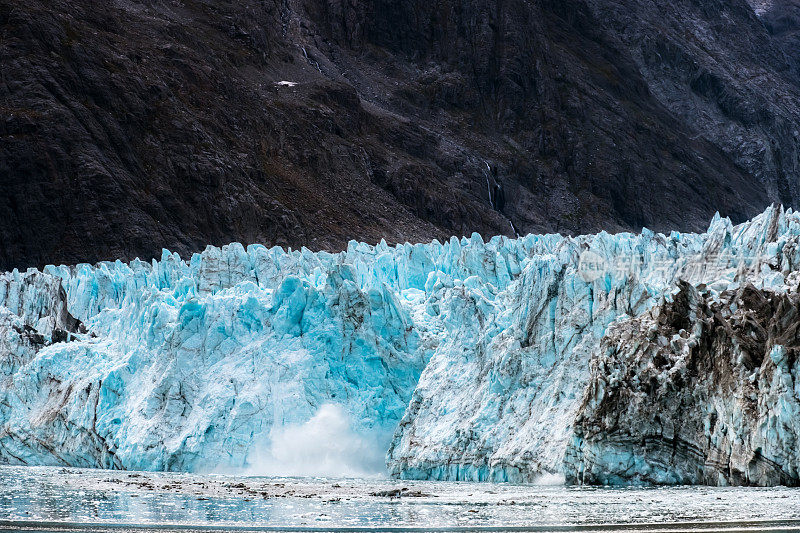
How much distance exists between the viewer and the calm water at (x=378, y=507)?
19484mm

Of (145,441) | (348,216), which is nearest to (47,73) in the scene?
(348,216)

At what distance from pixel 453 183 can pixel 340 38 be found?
88.9 ft

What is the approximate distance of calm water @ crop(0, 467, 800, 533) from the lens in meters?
19.5

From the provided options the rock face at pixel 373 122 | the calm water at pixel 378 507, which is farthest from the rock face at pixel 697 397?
the rock face at pixel 373 122

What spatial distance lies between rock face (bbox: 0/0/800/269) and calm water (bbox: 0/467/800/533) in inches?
2316

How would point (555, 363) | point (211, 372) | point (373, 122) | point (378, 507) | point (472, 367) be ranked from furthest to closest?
point (373, 122) < point (211, 372) < point (472, 367) < point (555, 363) < point (378, 507)

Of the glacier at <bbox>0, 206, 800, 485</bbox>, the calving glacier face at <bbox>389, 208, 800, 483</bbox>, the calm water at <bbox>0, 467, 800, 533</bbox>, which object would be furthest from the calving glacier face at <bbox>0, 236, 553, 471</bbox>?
the calm water at <bbox>0, 467, 800, 533</bbox>

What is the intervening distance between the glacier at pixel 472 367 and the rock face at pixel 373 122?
4867 cm

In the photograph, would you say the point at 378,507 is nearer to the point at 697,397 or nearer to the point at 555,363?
the point at 697,397

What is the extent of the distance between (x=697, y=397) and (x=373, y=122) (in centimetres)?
9175

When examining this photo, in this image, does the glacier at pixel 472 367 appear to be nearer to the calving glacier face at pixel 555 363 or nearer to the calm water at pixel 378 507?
the calving glacier face at pixel 555 363

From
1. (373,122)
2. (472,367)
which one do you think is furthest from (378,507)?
(373,122)

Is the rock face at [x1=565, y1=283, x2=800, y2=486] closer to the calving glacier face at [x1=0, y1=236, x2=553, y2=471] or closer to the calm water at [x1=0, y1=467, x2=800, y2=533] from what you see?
the calm water at [x1=0, y1=467, x2=800, y2=533]

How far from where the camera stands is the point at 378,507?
76.5ft
